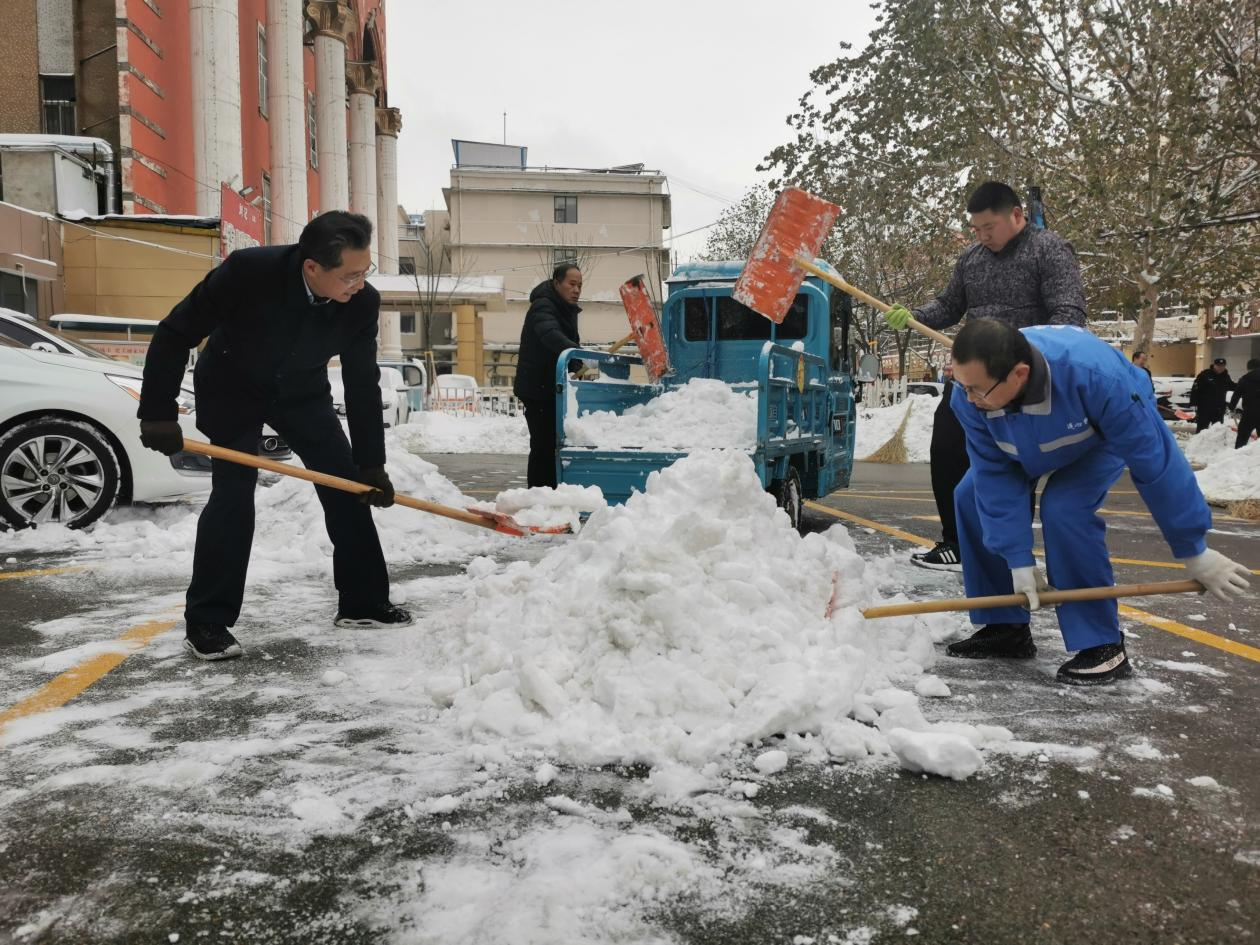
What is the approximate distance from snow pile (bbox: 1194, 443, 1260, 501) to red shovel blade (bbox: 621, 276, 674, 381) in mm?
5572

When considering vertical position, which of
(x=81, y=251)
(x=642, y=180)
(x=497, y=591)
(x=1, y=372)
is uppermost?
(x=642, y=180)

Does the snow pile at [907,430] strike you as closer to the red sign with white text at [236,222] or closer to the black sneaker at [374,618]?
the red sign with white text at [236,222]

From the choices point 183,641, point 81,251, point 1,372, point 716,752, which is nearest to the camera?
point 716,752

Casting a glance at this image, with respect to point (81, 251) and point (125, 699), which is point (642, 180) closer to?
point (81, 251)

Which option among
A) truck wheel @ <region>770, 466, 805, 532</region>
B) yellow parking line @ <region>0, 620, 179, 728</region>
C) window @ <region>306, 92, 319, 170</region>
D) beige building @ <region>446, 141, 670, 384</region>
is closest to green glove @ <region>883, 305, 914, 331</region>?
truck wheel @ <region>770, 466, 805, 532</region>

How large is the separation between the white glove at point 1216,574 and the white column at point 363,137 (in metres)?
27.9

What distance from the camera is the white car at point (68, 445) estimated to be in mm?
6066

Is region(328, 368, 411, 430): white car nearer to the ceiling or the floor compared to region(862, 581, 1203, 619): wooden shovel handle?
nearer to the ceiling

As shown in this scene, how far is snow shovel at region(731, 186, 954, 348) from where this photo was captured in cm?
585

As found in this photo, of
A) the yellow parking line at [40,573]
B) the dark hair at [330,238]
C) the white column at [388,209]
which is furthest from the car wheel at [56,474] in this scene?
the white column at [388,209]

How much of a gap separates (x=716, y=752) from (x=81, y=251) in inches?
620

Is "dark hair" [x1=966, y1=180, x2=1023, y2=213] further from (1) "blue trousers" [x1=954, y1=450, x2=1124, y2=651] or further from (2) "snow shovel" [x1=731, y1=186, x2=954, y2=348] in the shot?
(1) "blue trousers" [x1=954, y1=450, x2=1124, y2=651]

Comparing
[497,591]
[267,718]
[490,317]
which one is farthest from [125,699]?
[490,317]

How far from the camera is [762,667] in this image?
298cm
